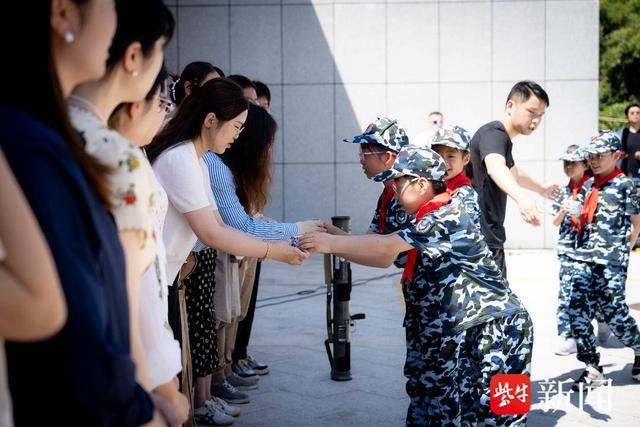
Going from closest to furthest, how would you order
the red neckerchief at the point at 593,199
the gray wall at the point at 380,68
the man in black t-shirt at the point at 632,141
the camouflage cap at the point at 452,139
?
the camouflage cap at the point at 452,139 → the red neckerchief at the point at 593,199 → the man in black t-shirt at the point at 632,141 → the gray wall at the point at 380,68

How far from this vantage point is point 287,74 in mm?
13945

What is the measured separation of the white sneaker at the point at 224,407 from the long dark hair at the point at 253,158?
1.07 m

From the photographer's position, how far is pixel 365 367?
610 centimetres

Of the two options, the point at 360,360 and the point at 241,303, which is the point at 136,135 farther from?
the point at 360,360

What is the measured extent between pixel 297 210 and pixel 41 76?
12.6 meters

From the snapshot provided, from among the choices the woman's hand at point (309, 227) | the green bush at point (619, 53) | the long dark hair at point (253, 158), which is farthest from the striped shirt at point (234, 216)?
the green bush at point (619, 53)

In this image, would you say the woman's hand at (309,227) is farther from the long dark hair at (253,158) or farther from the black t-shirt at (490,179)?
the black t-shirt at (490,179)

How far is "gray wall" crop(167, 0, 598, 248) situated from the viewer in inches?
536

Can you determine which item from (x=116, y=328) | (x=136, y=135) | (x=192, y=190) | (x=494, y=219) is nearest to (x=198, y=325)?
(x=192, y=190)

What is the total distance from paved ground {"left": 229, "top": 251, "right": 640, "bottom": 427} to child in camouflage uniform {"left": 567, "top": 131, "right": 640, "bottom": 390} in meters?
0.40

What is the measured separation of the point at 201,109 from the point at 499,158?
1996 millimetres

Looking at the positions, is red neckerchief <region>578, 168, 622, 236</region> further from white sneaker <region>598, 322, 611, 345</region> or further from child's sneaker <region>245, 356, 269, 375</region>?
child's sneaker <region>245, 356, 269, 375</region>

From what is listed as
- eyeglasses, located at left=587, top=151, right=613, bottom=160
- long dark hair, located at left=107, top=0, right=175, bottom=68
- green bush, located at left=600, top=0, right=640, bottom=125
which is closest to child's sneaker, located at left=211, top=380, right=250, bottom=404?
eyeglasses, located at left=587, top=151, right=613, bottom=160

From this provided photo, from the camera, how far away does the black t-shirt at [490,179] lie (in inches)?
202
